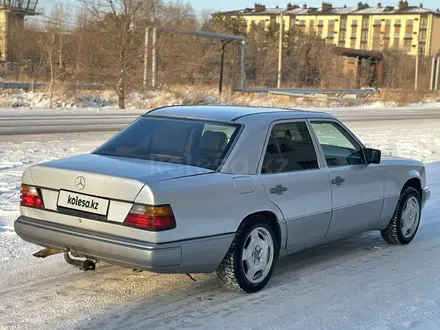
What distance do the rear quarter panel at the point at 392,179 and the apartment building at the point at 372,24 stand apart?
11391 centimetres

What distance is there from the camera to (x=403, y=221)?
7.60 m

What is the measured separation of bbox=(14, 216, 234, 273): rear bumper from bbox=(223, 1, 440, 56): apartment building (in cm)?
11642

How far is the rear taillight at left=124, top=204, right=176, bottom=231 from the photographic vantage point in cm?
481

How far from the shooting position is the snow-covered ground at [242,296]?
16.1 feet

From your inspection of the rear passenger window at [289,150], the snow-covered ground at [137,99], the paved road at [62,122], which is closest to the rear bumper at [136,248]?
the rear passenger window at [289,150]

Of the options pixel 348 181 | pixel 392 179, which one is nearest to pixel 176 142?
pixel 348 181

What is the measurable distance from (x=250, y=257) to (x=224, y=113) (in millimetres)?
1365

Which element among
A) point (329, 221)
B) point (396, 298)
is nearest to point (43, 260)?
point (329, 221)

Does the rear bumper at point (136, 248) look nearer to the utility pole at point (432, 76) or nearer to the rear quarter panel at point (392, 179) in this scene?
the rear quarter panel at point (392, 179)

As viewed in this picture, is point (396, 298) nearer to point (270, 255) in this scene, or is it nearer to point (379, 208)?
point (270, 255)

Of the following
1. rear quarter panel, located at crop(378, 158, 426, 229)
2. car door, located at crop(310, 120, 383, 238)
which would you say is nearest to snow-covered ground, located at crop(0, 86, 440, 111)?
rear quarter panel, located at crop(378, 158, 426, 229)

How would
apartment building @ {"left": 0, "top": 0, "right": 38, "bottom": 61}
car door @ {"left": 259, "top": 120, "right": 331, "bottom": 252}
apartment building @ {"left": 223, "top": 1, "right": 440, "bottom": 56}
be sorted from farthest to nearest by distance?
apartment building @ {"left": 223, "top": 1, "right": 440, "bottom": 56} < apartment building @ {"left": 0, "top": 0, "right": 38, "bottom": 61} < car door @ {"left": 259, "top": 120, "right": 331, "bottom": 252}

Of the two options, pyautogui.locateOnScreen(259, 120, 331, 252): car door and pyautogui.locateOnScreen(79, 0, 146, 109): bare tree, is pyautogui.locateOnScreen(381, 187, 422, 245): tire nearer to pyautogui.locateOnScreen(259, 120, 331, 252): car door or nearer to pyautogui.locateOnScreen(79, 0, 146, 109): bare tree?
pyautogui.locateOnScreen(259, 120, 331, 252): car door

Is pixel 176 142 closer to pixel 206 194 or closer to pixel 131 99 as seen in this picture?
pixel 206 194
